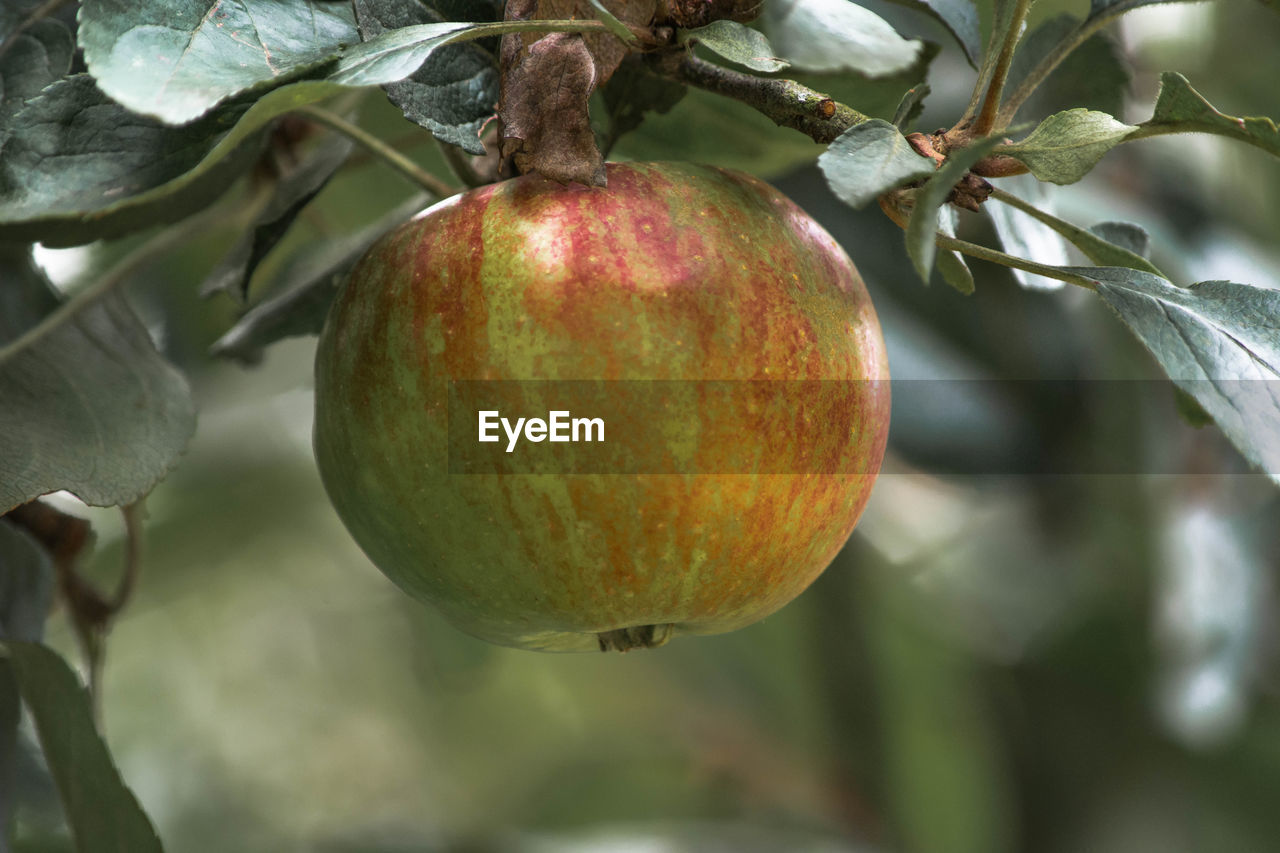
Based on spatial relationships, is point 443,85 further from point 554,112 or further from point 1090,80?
point 1090,80

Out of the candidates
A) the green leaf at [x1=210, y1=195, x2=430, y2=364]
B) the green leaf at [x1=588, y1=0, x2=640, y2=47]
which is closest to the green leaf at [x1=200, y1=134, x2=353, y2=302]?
the green leaf at [x1=210, y1=195, x2=430, y2=364]

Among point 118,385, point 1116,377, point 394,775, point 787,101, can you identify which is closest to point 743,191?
point 787,101

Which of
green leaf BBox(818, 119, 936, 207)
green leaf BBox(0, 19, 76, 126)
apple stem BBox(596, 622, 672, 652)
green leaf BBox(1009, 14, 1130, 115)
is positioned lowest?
apple stem BBox(596, 622, 672, 652)

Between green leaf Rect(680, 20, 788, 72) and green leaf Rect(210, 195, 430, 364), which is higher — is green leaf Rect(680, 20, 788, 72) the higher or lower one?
the higher one

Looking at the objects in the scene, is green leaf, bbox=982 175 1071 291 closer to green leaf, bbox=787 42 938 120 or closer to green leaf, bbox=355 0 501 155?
green leaf, bbox=787 42 938 120

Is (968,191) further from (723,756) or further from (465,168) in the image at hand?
(723,756)

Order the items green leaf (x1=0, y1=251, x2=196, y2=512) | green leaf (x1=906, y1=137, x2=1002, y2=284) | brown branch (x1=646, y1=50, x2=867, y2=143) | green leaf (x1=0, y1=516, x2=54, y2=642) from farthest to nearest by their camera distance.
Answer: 1. green leaf (x1=0, y1=516, x2=54, y2=642)
2. green leaf (x1=0, y1=251, x2=196, y2=512)
3. brown branch (x1=646, y1=50, x2=867, y2=143)
4. green leaf (x1=906, y1=137, x2=1002, y2=284)
